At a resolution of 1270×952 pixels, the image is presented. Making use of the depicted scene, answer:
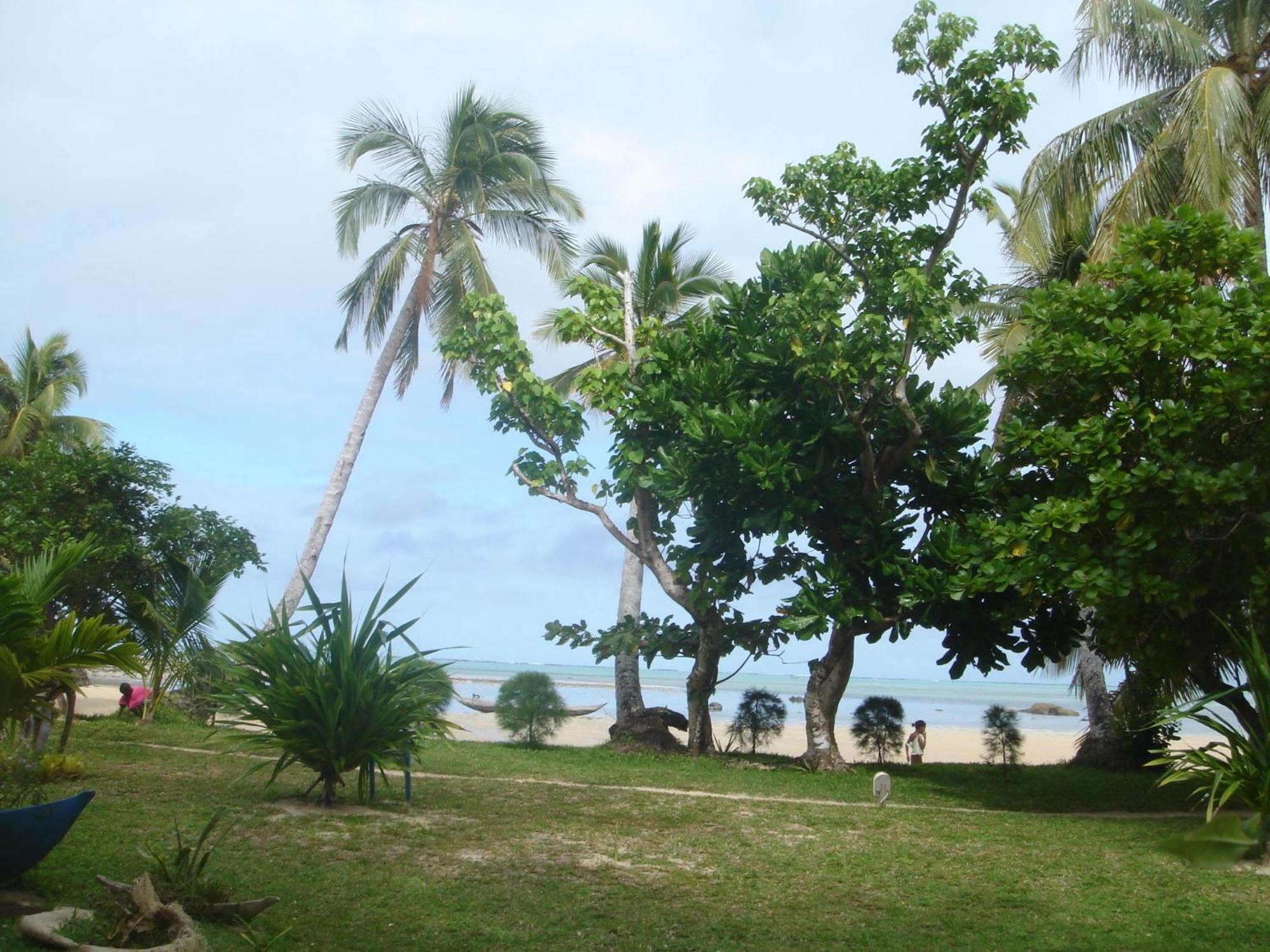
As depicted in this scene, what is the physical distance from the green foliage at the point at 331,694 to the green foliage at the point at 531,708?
7688mm

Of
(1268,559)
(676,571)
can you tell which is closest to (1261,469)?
(1268,559)

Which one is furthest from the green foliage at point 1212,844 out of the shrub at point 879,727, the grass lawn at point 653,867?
the shrub at point 879,727

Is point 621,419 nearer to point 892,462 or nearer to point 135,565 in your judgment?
point 892,462

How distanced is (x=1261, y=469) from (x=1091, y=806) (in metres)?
4.54

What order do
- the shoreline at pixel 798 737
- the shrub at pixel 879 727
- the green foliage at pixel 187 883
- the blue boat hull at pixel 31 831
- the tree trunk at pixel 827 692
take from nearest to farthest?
the blue boat hull at pixel 31 831
the green foliage at pixel 187 883
the tree trunk at pixel 827 692
the shrub at pixel 879 727
the shoreline at pixel 798 737

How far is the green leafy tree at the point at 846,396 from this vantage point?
41.4ft

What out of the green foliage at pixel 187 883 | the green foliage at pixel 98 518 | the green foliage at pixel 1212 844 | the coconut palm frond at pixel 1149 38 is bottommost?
the green foliage at pixel 187 883

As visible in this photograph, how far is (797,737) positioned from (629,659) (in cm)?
1600

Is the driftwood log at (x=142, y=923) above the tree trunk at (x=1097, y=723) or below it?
below

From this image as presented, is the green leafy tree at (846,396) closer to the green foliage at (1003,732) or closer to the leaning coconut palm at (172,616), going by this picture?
the green foliage at (1003,732)

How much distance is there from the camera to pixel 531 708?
16.8 m

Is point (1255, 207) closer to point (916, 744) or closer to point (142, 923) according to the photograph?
point (916, 744)

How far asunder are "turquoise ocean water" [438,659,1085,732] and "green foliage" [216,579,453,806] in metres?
17.8

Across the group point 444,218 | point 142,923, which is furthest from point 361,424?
point 142,923
